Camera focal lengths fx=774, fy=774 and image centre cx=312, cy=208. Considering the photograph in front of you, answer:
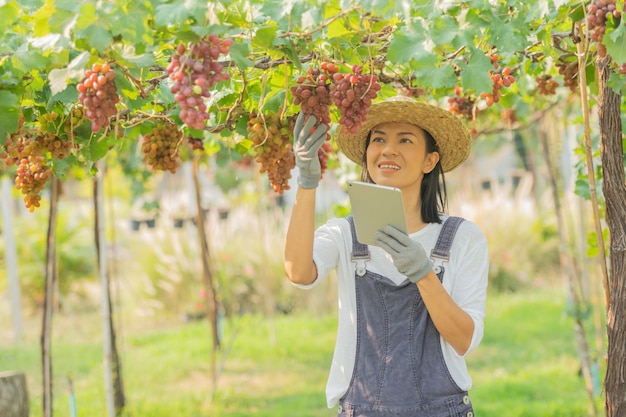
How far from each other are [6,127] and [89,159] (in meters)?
0.41

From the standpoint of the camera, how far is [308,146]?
1924 mm

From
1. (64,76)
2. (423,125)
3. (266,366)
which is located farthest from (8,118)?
(266,366)

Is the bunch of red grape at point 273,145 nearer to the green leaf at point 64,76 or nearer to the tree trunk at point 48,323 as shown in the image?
the green leaf at point 64,76

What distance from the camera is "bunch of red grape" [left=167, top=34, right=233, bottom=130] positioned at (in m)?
1.54

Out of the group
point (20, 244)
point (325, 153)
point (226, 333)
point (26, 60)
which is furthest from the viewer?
point (20, 244)

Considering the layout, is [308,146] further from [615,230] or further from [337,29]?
[615,230]

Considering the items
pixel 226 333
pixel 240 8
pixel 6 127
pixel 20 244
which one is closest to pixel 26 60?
pixel 6 127

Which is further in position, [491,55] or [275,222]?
[275,222]

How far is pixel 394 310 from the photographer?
2137 millimetres

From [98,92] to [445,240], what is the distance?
1.04 m

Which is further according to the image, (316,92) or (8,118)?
(316,92)

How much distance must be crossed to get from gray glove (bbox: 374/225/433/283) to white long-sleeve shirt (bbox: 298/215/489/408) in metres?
0.19

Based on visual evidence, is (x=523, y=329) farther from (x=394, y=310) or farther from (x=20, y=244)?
(x=20, y=244)

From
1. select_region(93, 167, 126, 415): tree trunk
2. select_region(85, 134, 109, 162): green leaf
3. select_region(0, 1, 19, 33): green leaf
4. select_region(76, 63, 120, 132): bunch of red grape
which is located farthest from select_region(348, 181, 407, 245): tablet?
select_region(93, 167, 126, 415): tree trunk
